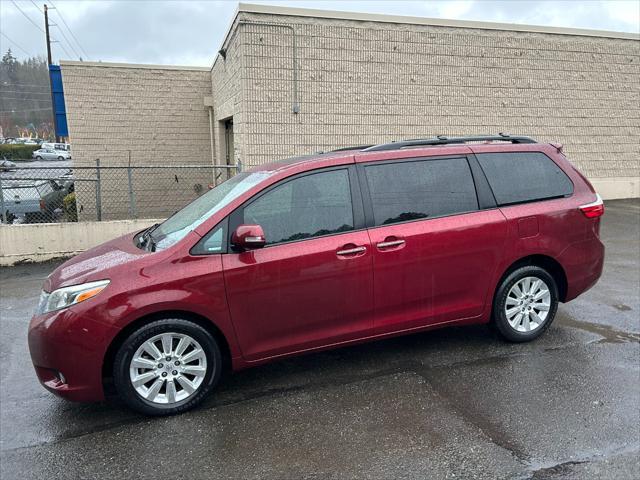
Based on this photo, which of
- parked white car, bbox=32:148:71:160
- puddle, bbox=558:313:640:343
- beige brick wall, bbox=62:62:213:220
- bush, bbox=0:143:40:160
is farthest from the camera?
parked white car, bbox=32:148:71:160

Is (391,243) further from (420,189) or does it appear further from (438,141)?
(438,141)

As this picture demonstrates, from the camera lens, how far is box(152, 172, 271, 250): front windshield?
3621 millimetres

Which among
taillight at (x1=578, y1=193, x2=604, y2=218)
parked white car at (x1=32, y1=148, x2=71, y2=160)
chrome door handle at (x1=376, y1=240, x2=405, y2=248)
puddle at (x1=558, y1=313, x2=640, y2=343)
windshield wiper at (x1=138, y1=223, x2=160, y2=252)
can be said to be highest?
parked white car at (x1=32, y1=148, x2=71, y2=160)

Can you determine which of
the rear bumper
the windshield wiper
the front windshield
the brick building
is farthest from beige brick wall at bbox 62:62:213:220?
the rear bumper

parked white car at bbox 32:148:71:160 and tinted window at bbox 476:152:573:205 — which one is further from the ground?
parked white car at bbox 32:148:71:160

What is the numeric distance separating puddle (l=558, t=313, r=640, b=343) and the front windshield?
338cm

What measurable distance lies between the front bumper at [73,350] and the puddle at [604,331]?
417 centimetres

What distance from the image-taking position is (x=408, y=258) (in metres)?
3.79

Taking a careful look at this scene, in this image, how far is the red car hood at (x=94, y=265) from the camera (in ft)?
10.8

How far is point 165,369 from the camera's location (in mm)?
3338

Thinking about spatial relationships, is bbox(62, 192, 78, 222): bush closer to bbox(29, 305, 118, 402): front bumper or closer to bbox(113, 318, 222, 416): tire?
bbox(29, 305, 118, 402): front bumper

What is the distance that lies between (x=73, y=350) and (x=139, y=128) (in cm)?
1246

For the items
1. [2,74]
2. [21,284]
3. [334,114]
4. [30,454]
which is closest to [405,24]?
[334,114]

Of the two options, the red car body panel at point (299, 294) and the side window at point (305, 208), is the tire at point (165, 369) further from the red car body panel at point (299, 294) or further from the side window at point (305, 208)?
the side window at point (305, 208)
